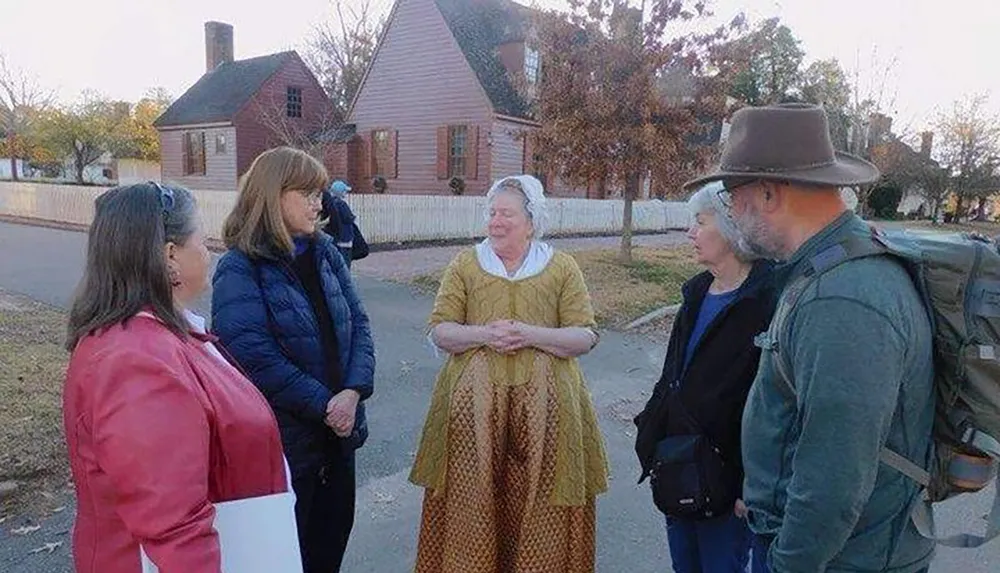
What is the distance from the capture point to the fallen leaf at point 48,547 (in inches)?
138

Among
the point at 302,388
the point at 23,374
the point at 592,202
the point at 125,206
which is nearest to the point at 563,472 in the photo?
the point at 302,388

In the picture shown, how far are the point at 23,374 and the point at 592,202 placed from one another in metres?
20.1

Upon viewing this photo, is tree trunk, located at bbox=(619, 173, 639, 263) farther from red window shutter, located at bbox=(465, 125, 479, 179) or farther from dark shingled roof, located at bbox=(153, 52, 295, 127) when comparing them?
dark shingled roof, located at bbox=(153, 52, 295, 127)

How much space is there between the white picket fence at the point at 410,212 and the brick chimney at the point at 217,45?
1114 centimetres

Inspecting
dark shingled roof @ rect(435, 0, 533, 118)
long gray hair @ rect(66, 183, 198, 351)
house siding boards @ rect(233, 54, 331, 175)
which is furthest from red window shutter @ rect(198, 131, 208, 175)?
long gray hair @ rect(66, 183, 198, 351)

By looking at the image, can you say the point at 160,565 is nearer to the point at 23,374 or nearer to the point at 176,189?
the point at 176,189

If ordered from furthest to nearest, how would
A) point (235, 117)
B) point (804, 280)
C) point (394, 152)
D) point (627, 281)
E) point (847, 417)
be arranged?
point (235, 117)
point (394, 152)
point (627, 281)
point (804, 280)
point (847, 417)

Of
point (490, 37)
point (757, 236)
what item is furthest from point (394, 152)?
point (757, 236)

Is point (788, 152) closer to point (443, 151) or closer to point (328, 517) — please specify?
point (328, 517)

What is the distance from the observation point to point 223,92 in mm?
30141

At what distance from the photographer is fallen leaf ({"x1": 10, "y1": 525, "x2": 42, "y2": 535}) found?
366cm

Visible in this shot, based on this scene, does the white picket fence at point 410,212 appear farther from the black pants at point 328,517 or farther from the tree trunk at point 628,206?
the black pants at point 328,517

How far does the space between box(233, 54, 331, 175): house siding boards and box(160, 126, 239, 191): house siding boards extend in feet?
1.72

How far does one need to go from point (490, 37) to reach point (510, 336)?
23947 millimetres
